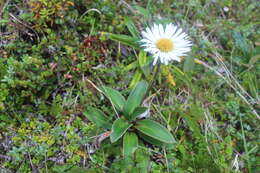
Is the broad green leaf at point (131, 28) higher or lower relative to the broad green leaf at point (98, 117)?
higher

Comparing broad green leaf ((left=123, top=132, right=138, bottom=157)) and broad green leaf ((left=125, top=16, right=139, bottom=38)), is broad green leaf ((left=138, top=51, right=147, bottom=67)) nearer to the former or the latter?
broad green leaf ((left=125, top=16, right=139, bottom=38))

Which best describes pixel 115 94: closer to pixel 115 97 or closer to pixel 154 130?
pixel 115 97

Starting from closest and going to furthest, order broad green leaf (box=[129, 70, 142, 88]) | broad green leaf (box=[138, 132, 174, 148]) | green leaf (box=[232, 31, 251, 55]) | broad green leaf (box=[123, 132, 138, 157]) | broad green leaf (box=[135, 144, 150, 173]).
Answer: broad green leaf (box=[135, 144, 150, 173]) → broad green leaf (box=[123, 132, 138, 157]) → broad green leaf (box=[138, 132, 174, 148]) → broad green leaf (box=[129, 70, 142, 88]) → green leaf (box=[232, 31, 251, 55])

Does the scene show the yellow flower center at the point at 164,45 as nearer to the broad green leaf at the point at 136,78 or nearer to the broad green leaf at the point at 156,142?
the broad green leaf at the point at 136,78

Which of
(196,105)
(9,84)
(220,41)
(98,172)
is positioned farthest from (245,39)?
(9,84)

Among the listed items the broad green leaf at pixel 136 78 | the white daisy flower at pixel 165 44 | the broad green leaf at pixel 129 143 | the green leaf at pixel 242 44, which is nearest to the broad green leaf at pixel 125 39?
the broad green leaf at pixel 136 78

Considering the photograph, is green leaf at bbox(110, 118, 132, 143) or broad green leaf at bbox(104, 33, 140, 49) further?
broad green leaf at bbox(104, 33, 140, 49)

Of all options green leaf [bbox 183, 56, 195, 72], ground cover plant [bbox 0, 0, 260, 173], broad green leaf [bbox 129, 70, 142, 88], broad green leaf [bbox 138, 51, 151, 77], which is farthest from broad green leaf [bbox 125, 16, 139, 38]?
green leaf [bbox 183, 56, 195, 72]
